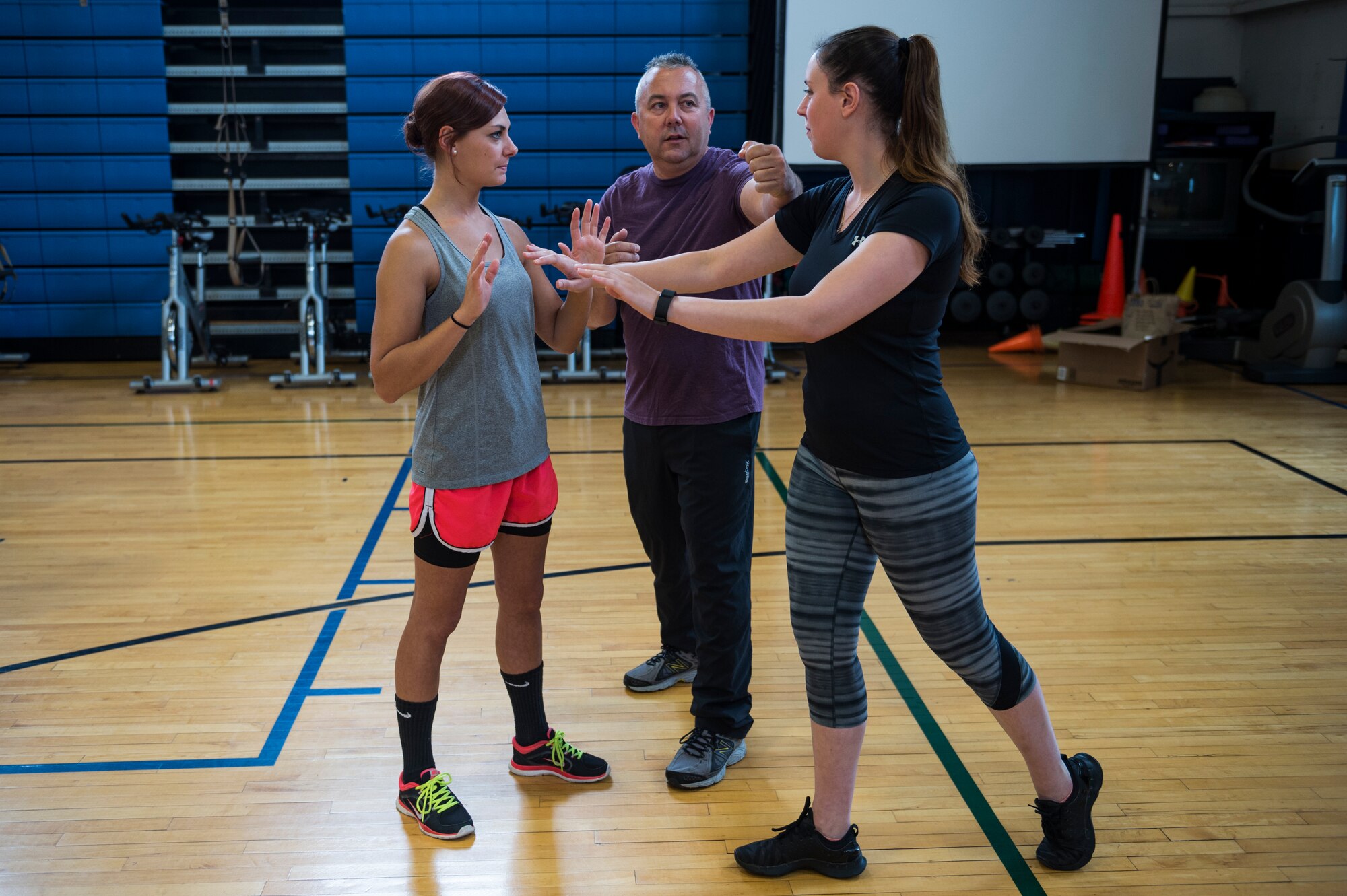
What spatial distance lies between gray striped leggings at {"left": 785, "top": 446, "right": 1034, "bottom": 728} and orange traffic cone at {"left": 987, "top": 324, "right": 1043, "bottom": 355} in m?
6.38

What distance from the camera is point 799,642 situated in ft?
6.42

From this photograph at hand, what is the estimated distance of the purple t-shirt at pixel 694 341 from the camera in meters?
2.38

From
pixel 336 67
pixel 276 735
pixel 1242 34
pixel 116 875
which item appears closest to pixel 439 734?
pixel 276 735

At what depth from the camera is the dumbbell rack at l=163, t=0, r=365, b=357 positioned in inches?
300

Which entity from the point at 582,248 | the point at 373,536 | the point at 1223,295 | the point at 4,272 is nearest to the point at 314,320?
the point at 4,272

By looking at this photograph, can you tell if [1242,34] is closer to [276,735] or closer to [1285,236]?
[1285,236]

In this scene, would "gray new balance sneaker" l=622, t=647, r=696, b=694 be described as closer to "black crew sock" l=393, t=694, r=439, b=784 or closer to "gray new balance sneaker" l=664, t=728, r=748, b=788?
"gray new balance sneaker" l=664, t=728, r=748, b=788

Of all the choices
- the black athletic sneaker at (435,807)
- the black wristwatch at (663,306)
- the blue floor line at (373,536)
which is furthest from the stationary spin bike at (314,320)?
the black wristwatch at (663,306)

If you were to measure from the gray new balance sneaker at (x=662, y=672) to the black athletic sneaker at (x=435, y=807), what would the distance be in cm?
69

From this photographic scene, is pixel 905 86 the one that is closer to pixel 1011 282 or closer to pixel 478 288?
pixel 478 288

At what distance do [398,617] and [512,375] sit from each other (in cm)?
141

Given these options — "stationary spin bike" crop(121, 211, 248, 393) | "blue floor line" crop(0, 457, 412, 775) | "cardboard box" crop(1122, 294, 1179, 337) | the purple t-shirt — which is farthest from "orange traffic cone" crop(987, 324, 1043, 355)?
the purple t-shirt

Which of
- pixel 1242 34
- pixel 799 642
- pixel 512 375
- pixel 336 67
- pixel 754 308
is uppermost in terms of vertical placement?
pixel 1242 34

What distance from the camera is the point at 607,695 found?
279 cm
